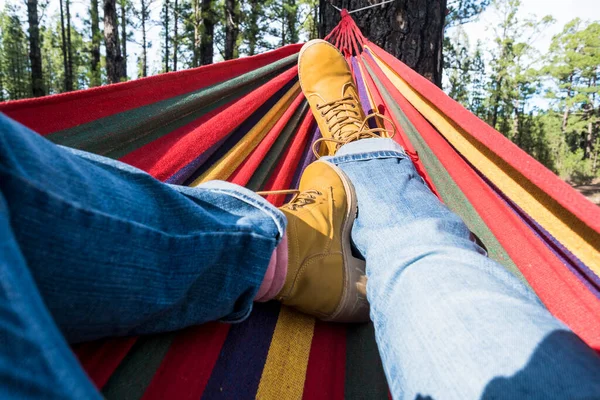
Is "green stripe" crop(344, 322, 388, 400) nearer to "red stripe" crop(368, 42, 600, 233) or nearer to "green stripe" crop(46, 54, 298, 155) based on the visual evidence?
"red stripe" crop(368, 42, 600, 233)

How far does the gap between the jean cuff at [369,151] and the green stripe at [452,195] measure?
0.45 ft

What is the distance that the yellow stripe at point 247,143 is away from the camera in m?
1.10

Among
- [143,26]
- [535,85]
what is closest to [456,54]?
[535,85]

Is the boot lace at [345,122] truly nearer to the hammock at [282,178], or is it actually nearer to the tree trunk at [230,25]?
the hammock at [282,178]

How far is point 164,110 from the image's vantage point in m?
1.12

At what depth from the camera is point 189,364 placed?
611 mm

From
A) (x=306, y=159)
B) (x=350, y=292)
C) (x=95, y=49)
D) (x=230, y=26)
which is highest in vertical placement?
(x=95, y=49)

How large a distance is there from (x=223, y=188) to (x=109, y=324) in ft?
0.93

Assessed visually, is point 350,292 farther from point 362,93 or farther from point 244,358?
point 362,93

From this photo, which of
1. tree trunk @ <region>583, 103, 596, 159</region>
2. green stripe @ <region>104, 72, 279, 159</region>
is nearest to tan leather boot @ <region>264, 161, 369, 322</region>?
green stripe @ <region>104, 72, 279, 159</region>

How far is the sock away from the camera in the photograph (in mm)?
667

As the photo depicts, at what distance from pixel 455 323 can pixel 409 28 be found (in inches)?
61.6

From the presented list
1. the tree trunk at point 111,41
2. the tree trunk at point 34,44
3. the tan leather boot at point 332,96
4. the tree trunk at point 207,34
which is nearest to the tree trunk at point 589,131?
the tree trunk at point 207,34

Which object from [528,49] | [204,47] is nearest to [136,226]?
[204,47]
